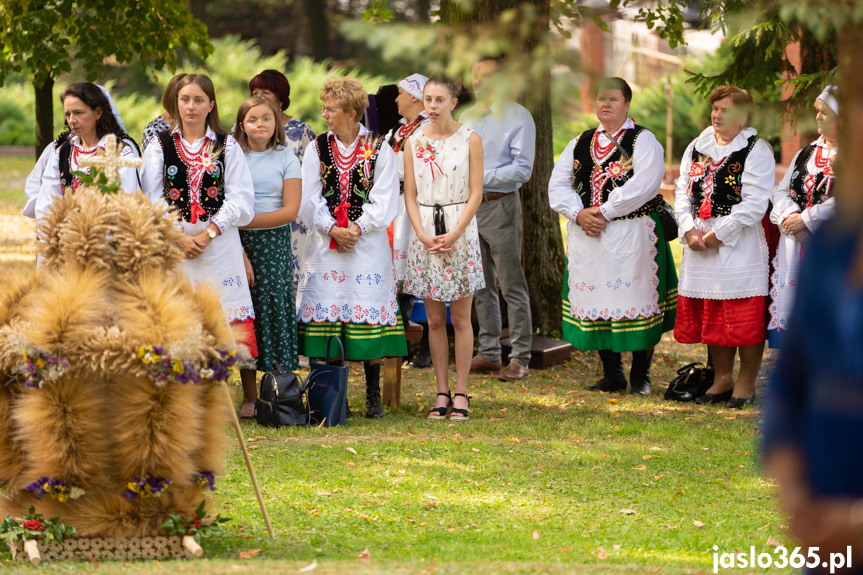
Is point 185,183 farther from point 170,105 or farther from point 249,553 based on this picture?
point 249,553

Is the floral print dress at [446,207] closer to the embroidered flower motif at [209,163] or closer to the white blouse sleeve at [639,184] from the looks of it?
the white blouse sleeve at [639,184]

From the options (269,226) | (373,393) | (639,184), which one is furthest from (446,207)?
(639,184)

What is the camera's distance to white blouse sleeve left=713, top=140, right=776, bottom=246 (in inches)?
276

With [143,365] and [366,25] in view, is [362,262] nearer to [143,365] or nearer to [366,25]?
[143,365]

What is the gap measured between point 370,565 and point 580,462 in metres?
2.37

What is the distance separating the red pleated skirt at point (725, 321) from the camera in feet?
23.4

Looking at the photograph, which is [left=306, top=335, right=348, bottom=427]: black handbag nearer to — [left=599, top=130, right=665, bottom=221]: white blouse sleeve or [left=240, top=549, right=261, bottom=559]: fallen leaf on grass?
[left=599, top=130, right=665, bottom=221]: white blouse sleeve

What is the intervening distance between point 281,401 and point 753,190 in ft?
11.7

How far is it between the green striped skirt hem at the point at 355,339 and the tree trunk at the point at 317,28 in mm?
24883

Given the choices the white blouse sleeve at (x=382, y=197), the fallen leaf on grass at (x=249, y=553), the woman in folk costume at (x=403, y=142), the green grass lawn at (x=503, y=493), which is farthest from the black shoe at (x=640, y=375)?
the fallen leaf on grass at (x=249, y=553)

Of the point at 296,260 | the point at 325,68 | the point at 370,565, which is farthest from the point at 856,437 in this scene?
the point at 325,68

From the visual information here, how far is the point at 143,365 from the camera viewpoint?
382cm

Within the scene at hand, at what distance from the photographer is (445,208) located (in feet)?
22.0

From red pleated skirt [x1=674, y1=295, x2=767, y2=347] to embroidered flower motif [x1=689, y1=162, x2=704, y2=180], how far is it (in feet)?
2.92
